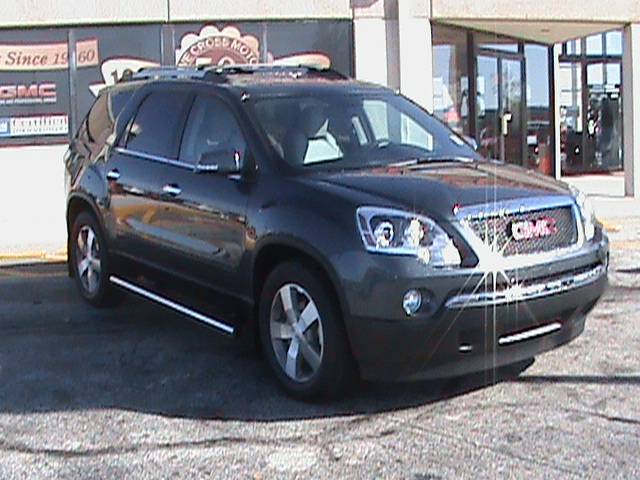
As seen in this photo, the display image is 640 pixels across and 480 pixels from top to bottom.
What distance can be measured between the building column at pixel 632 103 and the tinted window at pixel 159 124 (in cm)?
1105

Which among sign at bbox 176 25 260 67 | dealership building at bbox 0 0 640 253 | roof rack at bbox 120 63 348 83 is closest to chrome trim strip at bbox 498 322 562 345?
roof rack at bbox 120 63 348 83

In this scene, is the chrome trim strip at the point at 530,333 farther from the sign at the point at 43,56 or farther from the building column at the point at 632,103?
the building column at the point at 632,103

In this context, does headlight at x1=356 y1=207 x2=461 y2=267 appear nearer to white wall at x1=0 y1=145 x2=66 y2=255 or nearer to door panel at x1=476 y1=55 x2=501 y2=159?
white wall at x1=0 y1=145 x2=66 y2=255

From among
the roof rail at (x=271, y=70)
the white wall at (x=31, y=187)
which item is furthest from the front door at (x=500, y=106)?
the roof rail at (x=271, y=70)

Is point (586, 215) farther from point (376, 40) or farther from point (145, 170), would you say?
point (376, 40)

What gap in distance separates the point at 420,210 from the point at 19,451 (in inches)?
89.5

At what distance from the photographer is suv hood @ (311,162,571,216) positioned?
16.3ft

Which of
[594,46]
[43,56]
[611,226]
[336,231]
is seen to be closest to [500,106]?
[611,226]

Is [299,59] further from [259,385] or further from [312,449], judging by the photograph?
[312,449]

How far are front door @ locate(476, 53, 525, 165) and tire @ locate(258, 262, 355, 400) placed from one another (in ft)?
37.8

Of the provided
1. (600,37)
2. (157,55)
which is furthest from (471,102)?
(600,37)

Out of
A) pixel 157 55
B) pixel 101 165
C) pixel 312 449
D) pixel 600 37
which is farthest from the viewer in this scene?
pixel 600 37

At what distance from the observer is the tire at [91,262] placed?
7383 millimetres

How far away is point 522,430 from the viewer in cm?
474
